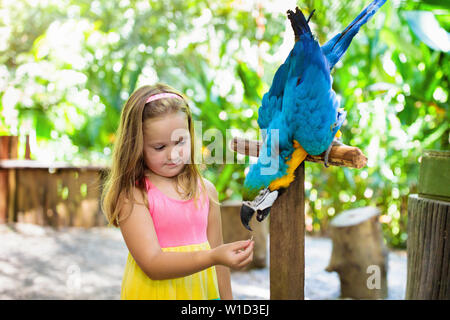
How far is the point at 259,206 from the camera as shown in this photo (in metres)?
0.88

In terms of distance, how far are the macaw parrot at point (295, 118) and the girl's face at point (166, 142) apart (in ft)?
0.50

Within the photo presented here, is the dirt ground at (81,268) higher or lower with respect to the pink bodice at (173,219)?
Answer: lower

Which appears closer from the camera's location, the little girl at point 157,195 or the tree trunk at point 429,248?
the little girl at point 157,195

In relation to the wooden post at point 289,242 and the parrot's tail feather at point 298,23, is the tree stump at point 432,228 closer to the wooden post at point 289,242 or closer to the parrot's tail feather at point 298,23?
the wooden post at point 289,242

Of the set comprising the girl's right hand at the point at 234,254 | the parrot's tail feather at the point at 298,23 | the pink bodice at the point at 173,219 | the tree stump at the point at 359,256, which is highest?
the parrot's tail feather at the point at 298,23

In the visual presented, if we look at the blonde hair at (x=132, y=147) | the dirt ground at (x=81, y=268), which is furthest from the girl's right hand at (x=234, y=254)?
the dirt ground at (x=81, y=268)

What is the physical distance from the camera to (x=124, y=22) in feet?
10.6

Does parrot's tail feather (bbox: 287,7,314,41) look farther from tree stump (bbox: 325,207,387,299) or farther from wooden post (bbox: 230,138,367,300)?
tree stump (bbox: 325,207,387,299)

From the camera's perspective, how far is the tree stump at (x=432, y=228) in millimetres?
1078

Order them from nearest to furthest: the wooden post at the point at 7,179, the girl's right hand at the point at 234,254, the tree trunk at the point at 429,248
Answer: the girl's right hand at the point at 234,254 < the tree trunk at the point at 429,248 < the wooden post at the point at 7,179

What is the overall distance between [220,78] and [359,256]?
1337 mm

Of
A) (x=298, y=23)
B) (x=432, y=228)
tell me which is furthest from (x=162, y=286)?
(x=432, y=228)

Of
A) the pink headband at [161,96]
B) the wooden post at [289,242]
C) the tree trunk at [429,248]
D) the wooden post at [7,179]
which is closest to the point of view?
the pink headband at [161,96]
